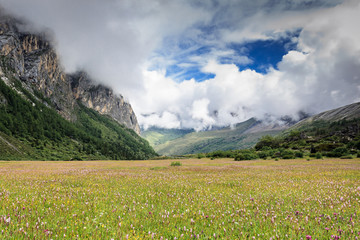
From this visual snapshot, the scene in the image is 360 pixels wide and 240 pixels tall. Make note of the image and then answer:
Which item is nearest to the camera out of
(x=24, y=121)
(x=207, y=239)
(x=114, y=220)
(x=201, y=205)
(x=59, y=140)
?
(x=207, y=239)

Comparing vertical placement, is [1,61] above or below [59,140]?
above

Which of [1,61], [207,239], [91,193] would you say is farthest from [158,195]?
[1,61]

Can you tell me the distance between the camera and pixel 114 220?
5.32m

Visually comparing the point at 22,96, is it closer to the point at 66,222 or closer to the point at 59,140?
the point at 59,140

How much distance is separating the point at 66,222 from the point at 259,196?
24.2 feet

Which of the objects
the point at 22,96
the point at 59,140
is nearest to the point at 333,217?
the point at 59,140

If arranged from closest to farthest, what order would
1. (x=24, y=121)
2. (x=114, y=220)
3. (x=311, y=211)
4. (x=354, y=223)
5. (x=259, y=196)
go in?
1. (x=354, y=223)
2. (x=114, y=220)
3. (x=311, y=211)
4. (x=259, y=196)
5. (x=24, y=121)

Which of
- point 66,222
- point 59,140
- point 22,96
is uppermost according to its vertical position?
point 22,96

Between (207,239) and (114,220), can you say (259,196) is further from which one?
(114,220)

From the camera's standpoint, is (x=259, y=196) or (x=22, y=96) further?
(x=22, y=96)

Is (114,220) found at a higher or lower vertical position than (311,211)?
higher

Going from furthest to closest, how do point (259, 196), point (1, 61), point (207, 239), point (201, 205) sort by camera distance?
1. point (1, 61)
2. point (259, 196)
3. point (201, 205)
4. point (207, 239)

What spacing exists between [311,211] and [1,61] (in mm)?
275004

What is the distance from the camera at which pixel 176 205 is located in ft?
22.8
